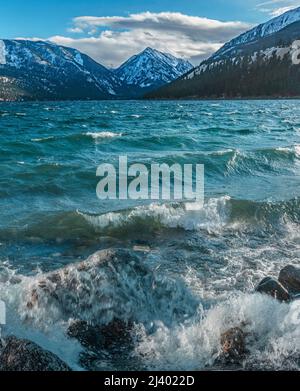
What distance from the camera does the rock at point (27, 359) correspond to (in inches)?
272

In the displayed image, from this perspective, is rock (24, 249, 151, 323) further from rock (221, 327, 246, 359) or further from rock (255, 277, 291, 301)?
rock (255, 277, 291, 301)

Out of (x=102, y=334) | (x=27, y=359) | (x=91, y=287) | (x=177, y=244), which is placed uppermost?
(x=91, y=287)

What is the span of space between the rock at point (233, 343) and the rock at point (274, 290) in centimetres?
172

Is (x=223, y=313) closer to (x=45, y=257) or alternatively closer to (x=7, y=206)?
(x=45, y=257)

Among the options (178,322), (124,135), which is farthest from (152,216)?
(124,135)

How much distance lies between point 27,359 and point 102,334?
76.4 inches

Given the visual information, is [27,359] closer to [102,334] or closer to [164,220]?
[102,334]

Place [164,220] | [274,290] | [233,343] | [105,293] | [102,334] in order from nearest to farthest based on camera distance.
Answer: [233,343] → [102,334] → [105,293] → [274,290] → [164,220]

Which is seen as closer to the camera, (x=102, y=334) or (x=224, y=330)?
(x=224, y=330)

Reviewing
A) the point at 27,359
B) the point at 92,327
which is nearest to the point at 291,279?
the point at 92,327

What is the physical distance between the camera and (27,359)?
22.9 ft

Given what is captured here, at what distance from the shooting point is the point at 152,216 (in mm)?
16672

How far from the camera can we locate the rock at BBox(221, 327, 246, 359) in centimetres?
776

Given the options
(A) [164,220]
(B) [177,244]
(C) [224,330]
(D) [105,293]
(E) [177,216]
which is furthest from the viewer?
(E) [177,216]
